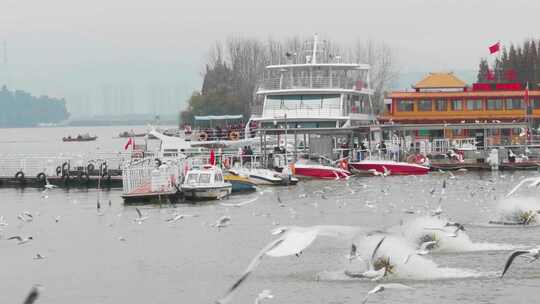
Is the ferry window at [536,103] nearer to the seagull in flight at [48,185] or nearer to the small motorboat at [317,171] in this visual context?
the small motorboat at [317,171]

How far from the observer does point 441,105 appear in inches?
3600

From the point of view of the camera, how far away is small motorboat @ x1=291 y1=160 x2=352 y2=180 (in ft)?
228

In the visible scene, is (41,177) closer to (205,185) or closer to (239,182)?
(239,182)

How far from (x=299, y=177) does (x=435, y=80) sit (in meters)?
31.0

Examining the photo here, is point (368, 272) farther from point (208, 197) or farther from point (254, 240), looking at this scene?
point (208, 197)

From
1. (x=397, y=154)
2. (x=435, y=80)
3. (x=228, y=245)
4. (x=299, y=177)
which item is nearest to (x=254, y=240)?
(x=228, y=245)

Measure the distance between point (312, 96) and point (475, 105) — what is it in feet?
53.4

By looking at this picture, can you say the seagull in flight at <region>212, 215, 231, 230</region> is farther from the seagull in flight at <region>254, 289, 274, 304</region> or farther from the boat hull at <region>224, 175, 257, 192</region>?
the boat hull at <region>224, 175, 257, 192</region>

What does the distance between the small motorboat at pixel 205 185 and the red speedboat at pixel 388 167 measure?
60.0 ft

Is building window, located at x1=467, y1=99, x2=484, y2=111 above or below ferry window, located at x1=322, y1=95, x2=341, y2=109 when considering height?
below

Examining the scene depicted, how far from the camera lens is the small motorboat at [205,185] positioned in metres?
54.2

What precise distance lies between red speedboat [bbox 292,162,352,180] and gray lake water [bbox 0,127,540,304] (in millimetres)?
10449

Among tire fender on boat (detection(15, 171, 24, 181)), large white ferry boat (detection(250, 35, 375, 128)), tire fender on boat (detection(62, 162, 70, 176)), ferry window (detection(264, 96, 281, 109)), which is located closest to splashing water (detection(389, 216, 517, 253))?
tire fender on boat (detection(62, 162, 70, 176))

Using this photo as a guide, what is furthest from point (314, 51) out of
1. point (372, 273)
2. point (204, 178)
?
point (372, 273)
